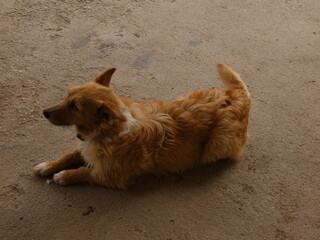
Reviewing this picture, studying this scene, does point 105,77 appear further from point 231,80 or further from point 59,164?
point 231,80

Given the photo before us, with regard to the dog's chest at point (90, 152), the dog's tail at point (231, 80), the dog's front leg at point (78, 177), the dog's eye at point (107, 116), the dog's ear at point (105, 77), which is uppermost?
the dog's ear at point (105, 77)

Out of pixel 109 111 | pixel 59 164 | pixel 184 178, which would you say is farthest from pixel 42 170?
pixel 184 178

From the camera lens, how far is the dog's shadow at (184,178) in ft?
8.15

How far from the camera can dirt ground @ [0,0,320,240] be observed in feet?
7.61

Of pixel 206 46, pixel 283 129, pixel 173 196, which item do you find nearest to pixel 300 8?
pixel 206 46

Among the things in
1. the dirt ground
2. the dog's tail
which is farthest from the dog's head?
the dog's tail

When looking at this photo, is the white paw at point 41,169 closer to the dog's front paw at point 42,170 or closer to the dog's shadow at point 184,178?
the dog's front paw at point 42,170

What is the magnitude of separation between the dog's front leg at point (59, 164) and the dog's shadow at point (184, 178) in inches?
15.9

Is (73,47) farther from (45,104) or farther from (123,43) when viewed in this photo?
(45,104)

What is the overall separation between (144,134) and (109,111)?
314 millimetres

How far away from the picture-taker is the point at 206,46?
Result: 3.43 m

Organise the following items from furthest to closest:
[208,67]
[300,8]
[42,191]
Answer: [300,8]
[208,67]
[42,191]

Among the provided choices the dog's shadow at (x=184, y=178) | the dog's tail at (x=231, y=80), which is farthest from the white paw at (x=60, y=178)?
the dog's tail at (x=231, y=80)

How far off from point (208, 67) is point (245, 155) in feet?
2.97
